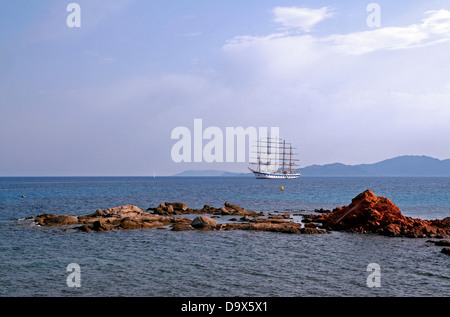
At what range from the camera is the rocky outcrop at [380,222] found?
34.9m

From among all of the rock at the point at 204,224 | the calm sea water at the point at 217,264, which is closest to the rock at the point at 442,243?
the calm sea water at the point at 217,264

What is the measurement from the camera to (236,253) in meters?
27.3

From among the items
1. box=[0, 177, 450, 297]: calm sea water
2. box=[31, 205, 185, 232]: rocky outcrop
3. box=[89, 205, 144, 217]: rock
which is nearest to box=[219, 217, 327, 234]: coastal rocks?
box=[0, 177, 450, 297]: calm sea water

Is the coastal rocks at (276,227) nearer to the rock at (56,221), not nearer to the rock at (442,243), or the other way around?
the rock at (442,243)

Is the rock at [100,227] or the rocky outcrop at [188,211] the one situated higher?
the rock at [100,227]

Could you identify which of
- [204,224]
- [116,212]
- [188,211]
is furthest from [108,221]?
[188,211]

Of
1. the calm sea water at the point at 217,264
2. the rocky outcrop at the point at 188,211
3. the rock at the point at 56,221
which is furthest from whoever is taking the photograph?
the rocky outcrop at the point at 188,211

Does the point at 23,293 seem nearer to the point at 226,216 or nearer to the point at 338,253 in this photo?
the point at 338,253

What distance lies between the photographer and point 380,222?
37.3 metres

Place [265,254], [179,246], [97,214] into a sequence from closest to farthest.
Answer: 1. [265,254]
2. [179,246]
3. [97,214]

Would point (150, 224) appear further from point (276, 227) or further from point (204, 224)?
point (276, 227)
